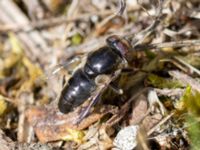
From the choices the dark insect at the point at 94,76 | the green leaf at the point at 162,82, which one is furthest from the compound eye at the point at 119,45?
the green leaf at the point at 162,82

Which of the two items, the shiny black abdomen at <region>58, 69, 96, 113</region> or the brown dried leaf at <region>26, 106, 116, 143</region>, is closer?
the brown dried leaf at <region>26, 106, 116, 143</region>

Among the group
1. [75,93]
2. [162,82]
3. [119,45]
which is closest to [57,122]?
[75,93]

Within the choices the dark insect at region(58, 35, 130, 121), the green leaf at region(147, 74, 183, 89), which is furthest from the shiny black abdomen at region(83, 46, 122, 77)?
the green leaf at region(147, 74, 183, 89)

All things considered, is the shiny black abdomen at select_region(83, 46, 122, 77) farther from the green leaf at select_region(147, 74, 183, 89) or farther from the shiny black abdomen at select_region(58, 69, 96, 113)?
the green leaf at select_region(147, 74, 183, 89)

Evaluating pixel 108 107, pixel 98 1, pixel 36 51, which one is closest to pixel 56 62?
pixel 36 51

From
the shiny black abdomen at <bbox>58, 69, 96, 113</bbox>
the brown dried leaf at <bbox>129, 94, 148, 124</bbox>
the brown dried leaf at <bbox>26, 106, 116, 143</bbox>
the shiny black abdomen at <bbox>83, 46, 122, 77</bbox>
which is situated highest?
the shiny black abdomen at <bbox>83, 46, 122, 77</bbox>

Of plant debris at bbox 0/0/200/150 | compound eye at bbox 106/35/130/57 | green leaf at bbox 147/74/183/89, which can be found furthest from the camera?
compound eye at bbox 106/35/130/57

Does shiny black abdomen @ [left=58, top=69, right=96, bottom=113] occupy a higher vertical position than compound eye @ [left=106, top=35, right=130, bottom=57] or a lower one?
lower
